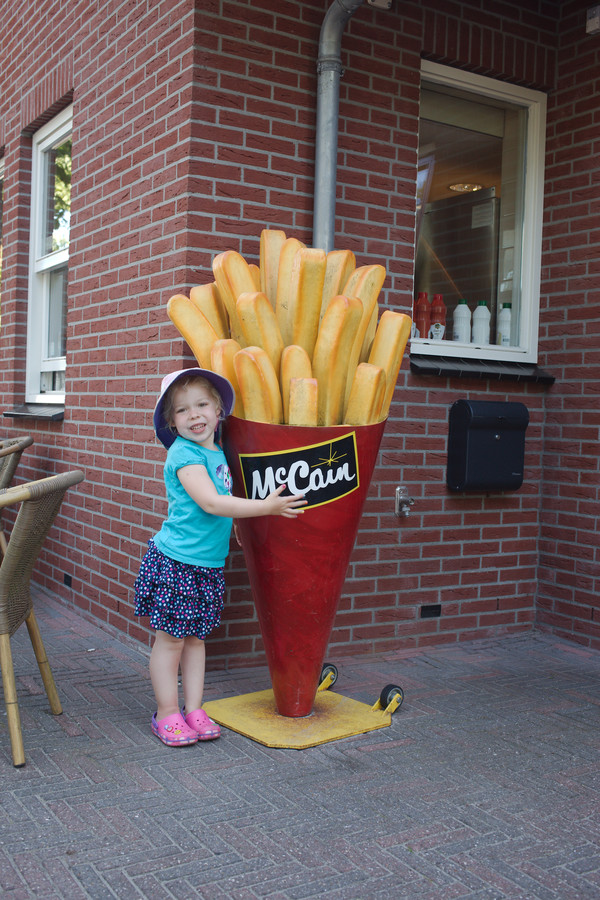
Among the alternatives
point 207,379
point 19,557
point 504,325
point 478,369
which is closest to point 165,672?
point 19,557

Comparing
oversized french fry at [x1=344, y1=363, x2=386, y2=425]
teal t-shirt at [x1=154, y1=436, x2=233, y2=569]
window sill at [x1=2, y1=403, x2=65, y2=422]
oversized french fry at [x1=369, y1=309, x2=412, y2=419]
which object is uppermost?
oversized french fry at [x1=369, y1=309, x2=412, y2=419]

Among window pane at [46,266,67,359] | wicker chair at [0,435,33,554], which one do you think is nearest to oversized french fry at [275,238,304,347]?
wicker chair at [0,435,33,554]

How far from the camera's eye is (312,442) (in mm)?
3297

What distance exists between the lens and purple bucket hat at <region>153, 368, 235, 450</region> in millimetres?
3307

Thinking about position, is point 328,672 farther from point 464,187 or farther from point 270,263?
point 464,187

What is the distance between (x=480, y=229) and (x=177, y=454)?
3.03m

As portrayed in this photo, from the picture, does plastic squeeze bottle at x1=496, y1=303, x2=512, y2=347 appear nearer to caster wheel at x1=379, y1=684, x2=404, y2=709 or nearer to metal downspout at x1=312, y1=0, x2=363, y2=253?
metal downspout at x1=312, y1=0, x2=363, y2=253

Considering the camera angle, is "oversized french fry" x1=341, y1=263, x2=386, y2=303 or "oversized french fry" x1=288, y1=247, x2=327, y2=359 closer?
"oversized french fry" x1=288, y1=247, x2=327, y2=359

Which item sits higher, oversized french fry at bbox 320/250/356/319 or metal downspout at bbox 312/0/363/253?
metal downspout at bbox 312/0/363/253

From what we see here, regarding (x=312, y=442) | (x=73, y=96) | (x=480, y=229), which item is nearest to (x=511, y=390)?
(x=480, y=229)

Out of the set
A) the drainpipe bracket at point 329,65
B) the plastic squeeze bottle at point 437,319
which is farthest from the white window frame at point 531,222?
the drainpipe bracket at point 329,65

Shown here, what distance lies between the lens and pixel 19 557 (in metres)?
3.28

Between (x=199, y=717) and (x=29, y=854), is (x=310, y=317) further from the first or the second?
(x=29, y=854)

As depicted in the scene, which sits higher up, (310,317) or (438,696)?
(310,317)
